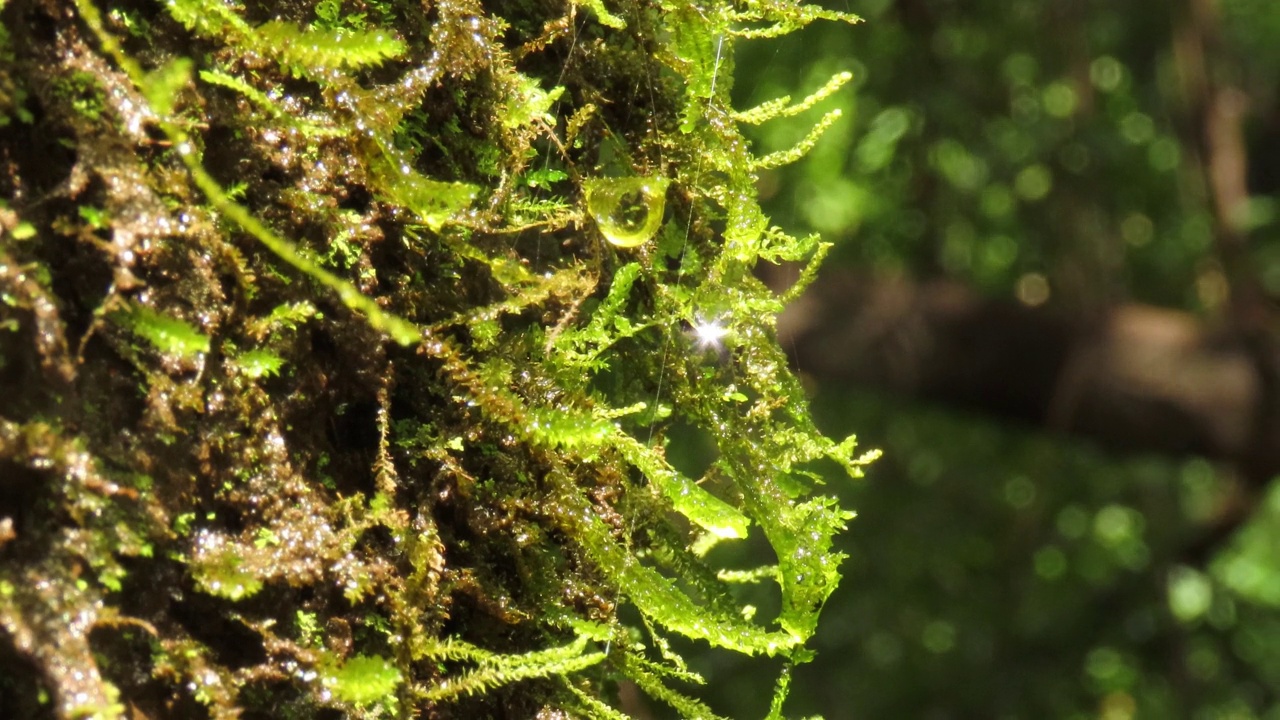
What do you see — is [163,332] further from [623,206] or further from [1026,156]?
[1026,156]

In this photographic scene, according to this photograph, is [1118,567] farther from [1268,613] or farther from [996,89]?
[996,89]

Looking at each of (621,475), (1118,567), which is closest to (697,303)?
(621,475)

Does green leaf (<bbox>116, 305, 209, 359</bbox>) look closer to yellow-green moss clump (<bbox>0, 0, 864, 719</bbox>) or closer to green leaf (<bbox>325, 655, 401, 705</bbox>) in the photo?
yellow-green moss clump (<bbox>0, 0, 864, 719</bbox>)

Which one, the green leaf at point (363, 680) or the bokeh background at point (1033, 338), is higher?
the bokeh background at point (1033, 338)

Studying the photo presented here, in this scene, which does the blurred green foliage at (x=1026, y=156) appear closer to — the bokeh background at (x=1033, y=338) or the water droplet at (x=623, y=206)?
the bokeh background at (x=1033, y=338)

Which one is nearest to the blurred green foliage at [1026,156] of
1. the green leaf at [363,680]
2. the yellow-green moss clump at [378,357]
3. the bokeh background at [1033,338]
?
the bokeh background at [1033,338]

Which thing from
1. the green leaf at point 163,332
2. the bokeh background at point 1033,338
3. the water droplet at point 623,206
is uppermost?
the bokeh background at point 1033,338

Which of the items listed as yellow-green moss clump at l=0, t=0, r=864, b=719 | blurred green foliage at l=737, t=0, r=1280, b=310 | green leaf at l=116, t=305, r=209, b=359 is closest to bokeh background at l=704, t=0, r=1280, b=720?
A: blurred green foliage at l=737, t=0, r=1280, b=310

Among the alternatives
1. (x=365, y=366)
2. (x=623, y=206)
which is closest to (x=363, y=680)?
(x=365, y=366)
